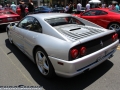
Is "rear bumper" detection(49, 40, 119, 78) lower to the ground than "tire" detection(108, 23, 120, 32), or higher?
lower

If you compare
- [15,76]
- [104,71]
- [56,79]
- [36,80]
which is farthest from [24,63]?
[104,71]

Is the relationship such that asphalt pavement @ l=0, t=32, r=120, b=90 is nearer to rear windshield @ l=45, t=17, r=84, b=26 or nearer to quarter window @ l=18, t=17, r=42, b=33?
quarter window @ l=18, t=17, r=42, b=33

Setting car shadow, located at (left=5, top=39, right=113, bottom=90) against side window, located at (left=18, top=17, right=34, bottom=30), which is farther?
side window, located at (left=18, top=17, right=34, bottom=30)

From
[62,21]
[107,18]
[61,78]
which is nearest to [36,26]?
[62,21]

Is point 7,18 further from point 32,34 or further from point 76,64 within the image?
point 76,64

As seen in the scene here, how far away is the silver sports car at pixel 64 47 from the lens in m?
2.75

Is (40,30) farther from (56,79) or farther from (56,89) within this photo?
(56,89)

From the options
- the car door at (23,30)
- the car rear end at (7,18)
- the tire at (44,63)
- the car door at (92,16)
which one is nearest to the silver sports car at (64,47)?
the tire at (44,63)

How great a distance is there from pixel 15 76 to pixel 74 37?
172 cm

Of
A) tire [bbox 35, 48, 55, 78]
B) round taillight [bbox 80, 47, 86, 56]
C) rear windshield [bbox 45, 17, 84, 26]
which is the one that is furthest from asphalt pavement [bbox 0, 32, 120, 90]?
rear windshield [bbox 45, 17, 84, 26]

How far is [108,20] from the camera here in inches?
270

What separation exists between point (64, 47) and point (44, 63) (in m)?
0.78

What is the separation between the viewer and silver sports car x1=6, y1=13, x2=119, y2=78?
275cm

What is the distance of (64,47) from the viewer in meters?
2.78
